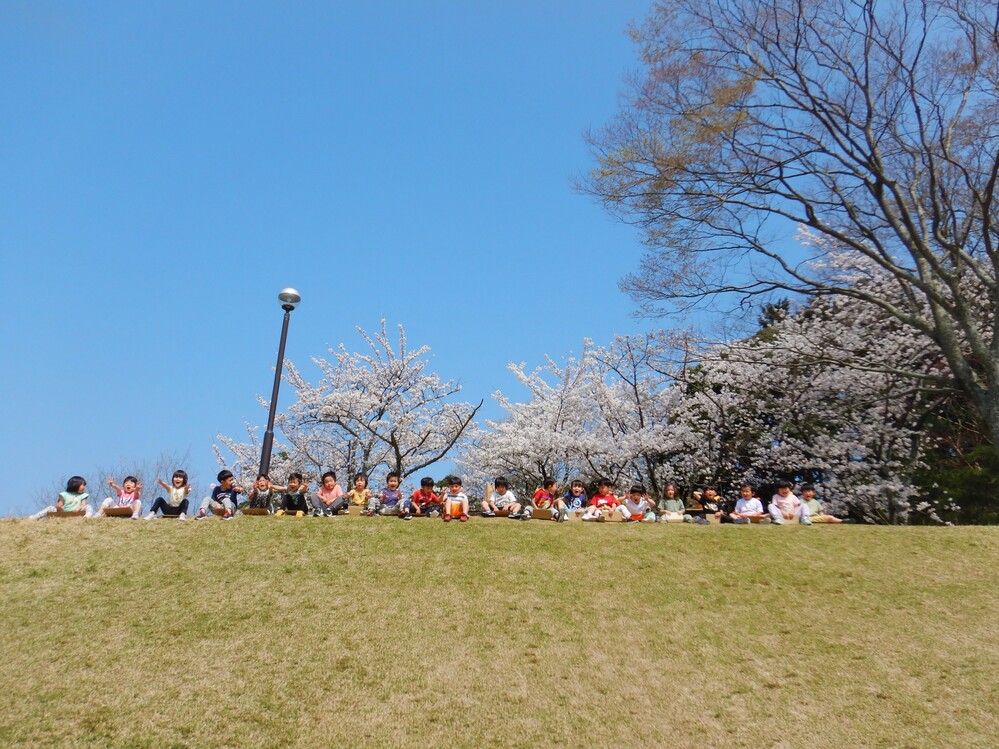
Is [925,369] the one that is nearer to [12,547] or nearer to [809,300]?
[809,300]

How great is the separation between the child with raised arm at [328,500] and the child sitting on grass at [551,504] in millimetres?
3216

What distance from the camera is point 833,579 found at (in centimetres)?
984

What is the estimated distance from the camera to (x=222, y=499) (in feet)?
40.2

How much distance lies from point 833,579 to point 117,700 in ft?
28.4

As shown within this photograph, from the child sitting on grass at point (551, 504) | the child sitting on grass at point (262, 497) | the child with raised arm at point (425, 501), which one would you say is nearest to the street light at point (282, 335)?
the child sitting on grass at point (262, 497)

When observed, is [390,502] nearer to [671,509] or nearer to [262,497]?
[262,497]

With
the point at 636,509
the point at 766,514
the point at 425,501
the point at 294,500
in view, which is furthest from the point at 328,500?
the point at 766,514

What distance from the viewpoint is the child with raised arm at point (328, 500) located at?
12.3 meters

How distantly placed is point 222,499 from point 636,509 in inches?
281

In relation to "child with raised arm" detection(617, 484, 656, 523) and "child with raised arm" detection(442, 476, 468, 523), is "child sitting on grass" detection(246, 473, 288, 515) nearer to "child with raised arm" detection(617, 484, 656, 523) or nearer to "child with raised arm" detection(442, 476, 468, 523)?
"child with raised arm" detection(442, 476, 468, 523)

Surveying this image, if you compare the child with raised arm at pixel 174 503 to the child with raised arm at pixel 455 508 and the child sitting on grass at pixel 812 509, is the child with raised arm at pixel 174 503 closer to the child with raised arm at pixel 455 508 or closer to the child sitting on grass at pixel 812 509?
the child with raised arm at pixel 455 508

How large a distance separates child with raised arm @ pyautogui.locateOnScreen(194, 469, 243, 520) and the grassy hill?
602 millimetres

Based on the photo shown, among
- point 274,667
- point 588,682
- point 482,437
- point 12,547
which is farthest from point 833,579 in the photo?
point 482,437

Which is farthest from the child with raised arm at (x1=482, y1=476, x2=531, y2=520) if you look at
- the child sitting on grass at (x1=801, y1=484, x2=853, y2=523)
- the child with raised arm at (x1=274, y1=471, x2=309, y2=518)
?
the child sitting on grass at (x1=801, y1=484, x2=853, y2=523)
